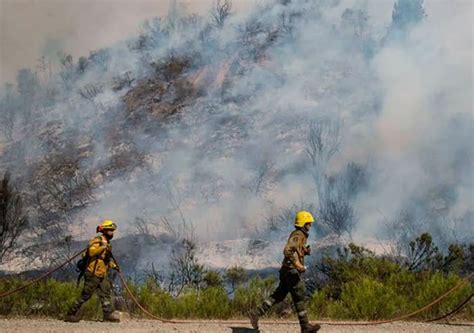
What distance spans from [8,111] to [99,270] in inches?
1688

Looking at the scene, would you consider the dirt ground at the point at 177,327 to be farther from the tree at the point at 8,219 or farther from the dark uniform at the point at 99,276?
the tree at the point at 8,219

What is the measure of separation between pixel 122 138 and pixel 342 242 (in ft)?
60.6

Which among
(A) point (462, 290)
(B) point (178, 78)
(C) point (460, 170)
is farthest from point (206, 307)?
(B) point (178, 78)

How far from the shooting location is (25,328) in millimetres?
8727

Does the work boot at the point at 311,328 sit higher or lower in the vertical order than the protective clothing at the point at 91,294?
lower

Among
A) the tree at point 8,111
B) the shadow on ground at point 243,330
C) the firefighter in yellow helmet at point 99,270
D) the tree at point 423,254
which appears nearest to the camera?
the shadow on ground at point 243,330

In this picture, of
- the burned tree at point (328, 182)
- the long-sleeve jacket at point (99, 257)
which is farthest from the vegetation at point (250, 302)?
the burned tree at point (328, 182)

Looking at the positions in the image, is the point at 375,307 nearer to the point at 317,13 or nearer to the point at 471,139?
the point at 471,139

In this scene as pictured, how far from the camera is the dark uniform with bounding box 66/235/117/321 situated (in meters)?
9.62

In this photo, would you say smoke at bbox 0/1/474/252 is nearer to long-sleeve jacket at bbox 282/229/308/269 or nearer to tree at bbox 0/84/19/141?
tree at bbox 0/84/19/141

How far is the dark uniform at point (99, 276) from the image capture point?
9625mm

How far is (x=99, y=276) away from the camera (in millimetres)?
9719

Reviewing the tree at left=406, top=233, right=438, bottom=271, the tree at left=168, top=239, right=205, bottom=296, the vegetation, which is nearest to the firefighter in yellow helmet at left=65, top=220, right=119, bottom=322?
the vegetation

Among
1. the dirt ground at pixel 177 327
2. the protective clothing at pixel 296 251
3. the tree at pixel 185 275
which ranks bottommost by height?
the dirt ground at pixel 177 327
